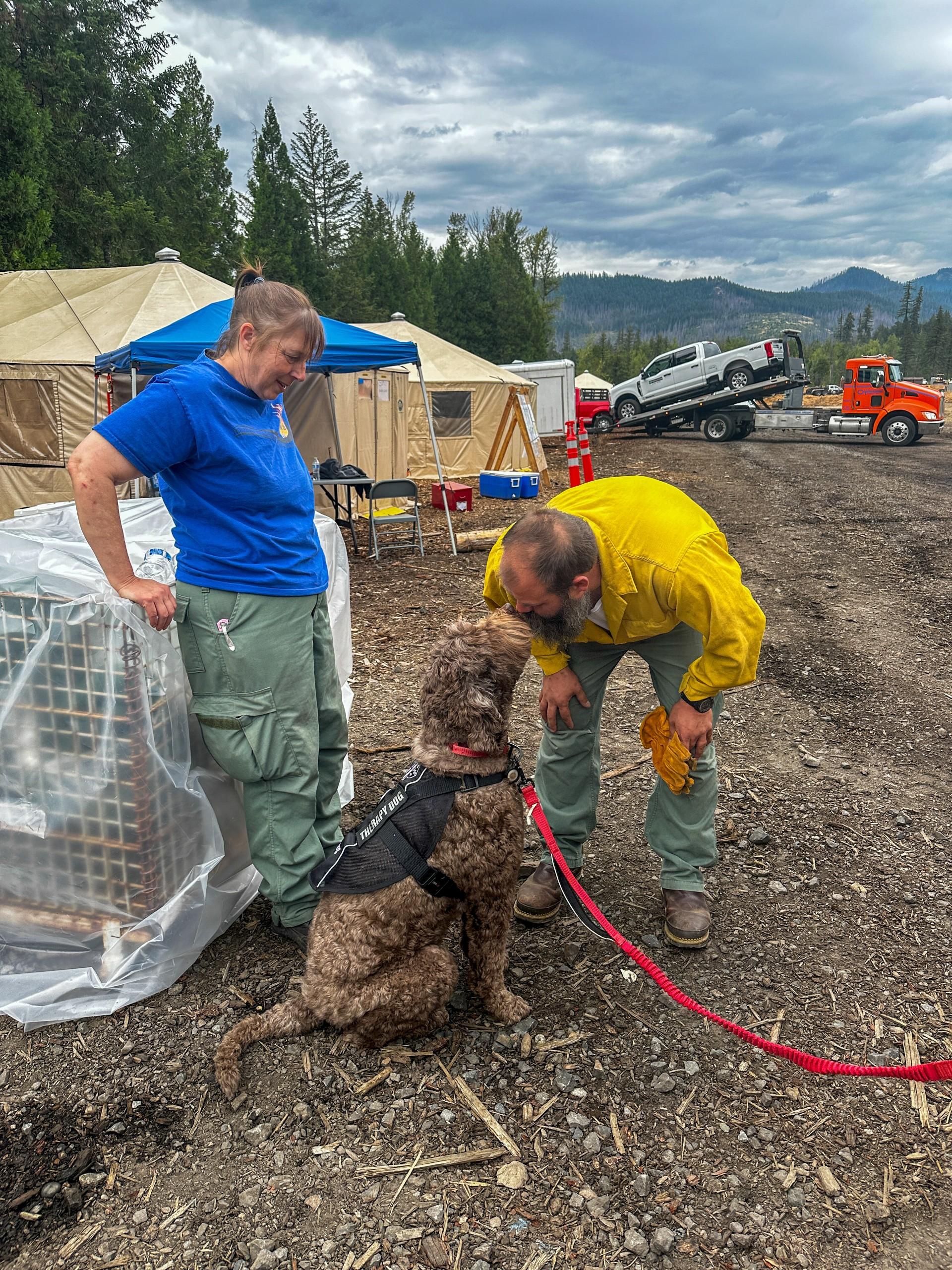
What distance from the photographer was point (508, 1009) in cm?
263

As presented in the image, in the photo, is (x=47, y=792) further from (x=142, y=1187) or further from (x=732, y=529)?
(x=732, y=529)

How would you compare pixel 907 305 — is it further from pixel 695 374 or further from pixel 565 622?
pixel 565 622

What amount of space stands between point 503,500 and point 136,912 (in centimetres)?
1399

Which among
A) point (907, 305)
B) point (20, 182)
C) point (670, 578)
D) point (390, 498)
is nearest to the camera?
point (670, 578)

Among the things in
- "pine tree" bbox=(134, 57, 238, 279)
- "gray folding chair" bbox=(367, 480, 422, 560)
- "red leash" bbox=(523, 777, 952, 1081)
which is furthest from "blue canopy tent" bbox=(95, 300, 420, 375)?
"pine tree" bbox=(134, 57, 238, 279)

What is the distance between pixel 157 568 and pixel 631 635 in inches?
68.7

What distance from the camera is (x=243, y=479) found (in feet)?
8.17

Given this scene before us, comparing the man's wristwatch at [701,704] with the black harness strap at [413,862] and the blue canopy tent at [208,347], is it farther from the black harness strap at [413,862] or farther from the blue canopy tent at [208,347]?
the blue canopy tent at [208,347]

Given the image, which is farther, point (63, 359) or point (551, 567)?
point (63, 359)

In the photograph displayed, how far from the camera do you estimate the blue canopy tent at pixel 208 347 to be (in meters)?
8.19

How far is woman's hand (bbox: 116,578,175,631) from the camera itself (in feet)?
7.79

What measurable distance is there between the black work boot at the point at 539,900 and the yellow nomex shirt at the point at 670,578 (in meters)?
1.07

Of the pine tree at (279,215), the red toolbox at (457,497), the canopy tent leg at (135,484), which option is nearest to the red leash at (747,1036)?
the canopy tent leg at (135,484)

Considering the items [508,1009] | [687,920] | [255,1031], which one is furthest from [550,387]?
[255,1031]
